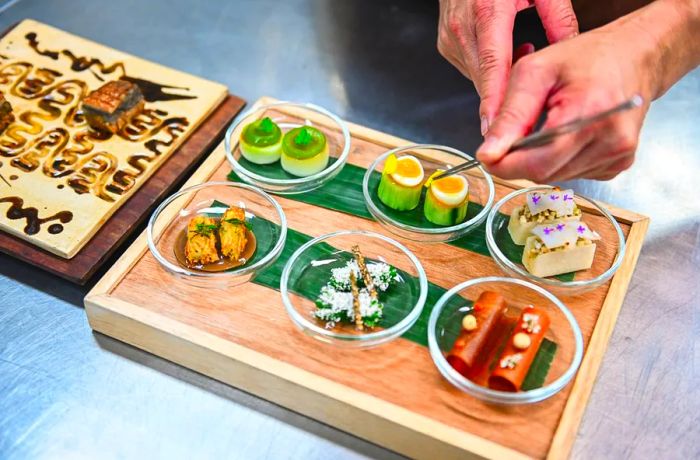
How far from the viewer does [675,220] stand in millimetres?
2066

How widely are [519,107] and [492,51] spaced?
29 cm

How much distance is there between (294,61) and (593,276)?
4.13ft

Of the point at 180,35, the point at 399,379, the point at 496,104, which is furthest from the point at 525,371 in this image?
the point at 180,35

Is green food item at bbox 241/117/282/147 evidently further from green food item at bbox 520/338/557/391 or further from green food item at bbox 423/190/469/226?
green food item at bbox 520/338/557/391

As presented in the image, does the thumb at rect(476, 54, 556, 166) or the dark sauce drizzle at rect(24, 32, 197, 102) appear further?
the dark sauce drizzle at rect(24, 32, 197, 102)

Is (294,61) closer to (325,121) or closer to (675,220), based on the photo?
(325,121)

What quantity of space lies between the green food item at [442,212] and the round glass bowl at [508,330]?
20cm

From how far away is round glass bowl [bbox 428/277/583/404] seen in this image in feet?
4.98

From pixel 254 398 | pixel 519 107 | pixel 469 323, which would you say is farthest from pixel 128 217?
pixel 519 107

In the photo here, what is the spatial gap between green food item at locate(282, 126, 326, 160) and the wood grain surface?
0.29m

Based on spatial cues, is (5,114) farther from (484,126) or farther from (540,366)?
(540,366)

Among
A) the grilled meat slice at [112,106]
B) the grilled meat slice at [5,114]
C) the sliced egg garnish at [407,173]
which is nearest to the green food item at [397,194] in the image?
the sliced egg garnish at [407,173]

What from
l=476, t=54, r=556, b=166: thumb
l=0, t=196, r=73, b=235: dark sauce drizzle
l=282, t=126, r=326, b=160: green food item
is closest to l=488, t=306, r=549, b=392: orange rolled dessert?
l=476, t=54, r=556, b=166: thumb

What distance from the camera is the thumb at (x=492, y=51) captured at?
5.45 feet
